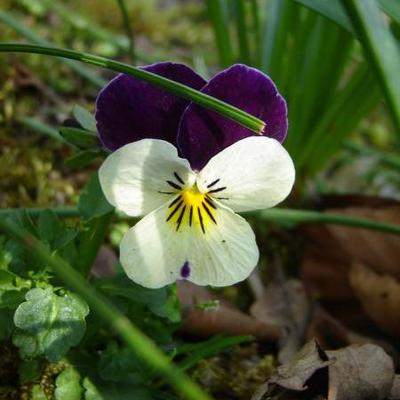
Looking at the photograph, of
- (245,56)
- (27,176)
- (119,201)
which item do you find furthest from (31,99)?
(119,201)

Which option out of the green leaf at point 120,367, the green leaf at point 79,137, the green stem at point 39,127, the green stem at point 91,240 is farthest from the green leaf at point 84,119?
the green stem at point 39,127

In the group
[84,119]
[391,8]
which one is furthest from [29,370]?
[391,8]

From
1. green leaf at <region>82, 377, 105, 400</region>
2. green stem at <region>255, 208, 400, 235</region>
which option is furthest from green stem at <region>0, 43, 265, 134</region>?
green stem at <region>255, 208, 400, 235</region>

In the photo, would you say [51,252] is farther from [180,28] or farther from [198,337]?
[180,28]

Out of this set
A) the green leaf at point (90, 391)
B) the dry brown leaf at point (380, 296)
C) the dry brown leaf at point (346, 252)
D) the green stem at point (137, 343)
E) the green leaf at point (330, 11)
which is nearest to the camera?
the green stem at point (137, 343)

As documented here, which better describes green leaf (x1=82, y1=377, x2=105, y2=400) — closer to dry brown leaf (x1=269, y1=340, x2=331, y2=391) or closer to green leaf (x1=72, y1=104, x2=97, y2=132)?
dry brown leaf (x1=269, y1=340, x2=331, y2=391)

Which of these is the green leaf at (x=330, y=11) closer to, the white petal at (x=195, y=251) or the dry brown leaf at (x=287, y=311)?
the white petal at (x=195, y=251)

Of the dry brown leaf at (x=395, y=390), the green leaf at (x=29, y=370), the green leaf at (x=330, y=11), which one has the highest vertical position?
the green leaf at (x=330, y=11)
